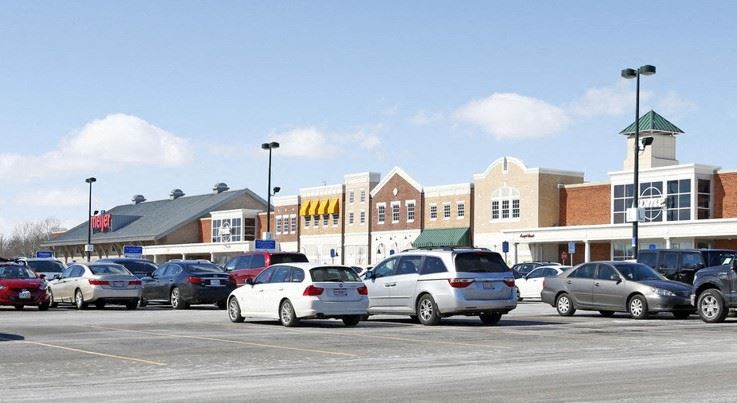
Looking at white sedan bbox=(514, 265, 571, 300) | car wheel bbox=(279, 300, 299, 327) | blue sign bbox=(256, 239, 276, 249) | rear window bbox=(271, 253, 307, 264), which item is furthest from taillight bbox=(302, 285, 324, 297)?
blue sign bbox=(256, 239, 276, 249)

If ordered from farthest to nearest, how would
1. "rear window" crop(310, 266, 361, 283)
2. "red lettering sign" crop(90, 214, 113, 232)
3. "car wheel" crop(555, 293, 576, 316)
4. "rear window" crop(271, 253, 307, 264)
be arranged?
"red lettering sign" crop(90, 214, 113, 232) < "rear window" crop(271, 253, 307, 264) < "car wheel" crop(555, 293, 576, 316) < "rear window" crop(310, 266, 361, 283)

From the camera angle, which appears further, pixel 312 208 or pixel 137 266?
pixel 312 208

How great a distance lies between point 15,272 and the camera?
3162 cm

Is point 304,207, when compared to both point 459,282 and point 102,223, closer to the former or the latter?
point 102,223

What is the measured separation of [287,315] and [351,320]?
55.3 inches

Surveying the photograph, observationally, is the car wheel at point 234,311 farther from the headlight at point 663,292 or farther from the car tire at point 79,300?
the headlight at point 663,292

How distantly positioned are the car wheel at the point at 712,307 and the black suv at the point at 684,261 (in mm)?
6795

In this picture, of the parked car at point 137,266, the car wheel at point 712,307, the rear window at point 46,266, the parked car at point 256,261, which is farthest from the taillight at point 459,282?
the rear window at point 46,266

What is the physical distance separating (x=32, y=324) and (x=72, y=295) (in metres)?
9.48

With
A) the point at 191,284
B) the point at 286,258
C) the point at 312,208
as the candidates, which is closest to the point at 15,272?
the point at 191,284

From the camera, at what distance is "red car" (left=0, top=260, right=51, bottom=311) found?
101ft

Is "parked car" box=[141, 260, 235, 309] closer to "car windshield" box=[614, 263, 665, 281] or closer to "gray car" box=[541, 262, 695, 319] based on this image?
"gray car" box=[541, 262, 695, 319]

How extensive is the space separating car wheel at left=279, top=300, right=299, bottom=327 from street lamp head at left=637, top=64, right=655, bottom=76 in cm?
2123

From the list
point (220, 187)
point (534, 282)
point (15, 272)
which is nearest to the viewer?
point (15, 272)
